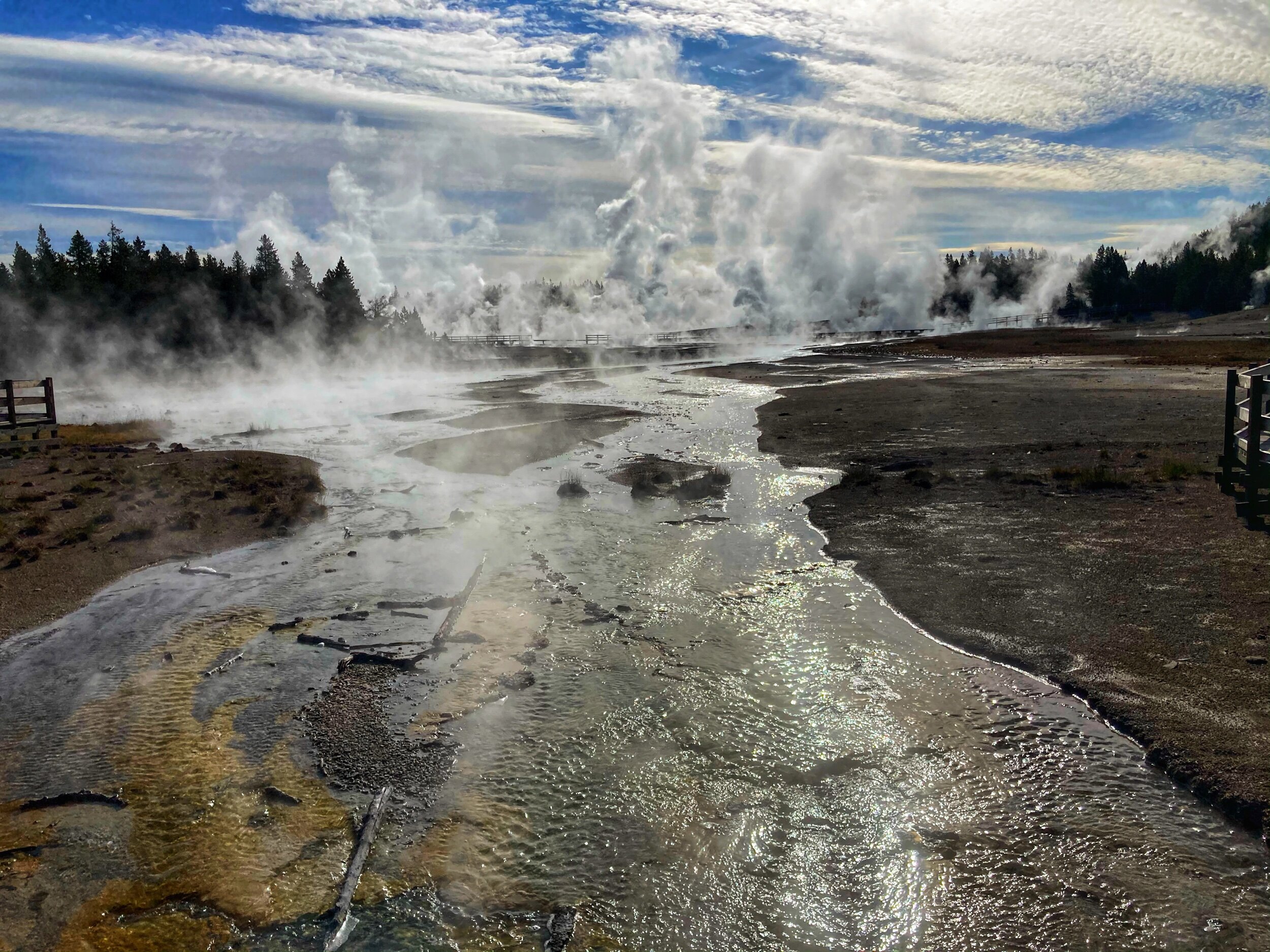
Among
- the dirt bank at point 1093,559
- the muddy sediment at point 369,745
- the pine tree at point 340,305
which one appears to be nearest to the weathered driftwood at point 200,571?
the muddy sediment at point 369,745

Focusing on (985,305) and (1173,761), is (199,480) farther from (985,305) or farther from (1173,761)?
(985,305)

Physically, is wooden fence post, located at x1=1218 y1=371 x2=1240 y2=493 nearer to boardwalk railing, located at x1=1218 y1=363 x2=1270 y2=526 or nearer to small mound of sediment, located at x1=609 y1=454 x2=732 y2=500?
boardwalk railing, located at x1=1218 y1=363 x2=1270 y2=526

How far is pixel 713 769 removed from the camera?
668cm

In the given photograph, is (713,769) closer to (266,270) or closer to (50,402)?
(50,402)

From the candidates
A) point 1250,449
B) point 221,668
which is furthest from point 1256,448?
point 221,668

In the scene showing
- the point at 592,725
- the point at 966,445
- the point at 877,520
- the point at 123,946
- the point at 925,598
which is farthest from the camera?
the point at 966,445

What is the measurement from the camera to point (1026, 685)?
7832 millimetres

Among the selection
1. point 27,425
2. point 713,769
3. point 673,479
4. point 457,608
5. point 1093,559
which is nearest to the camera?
point 713,769

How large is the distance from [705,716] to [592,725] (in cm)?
99

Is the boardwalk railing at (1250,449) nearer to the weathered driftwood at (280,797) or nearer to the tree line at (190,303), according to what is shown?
the weathered driftwood at (280,797)

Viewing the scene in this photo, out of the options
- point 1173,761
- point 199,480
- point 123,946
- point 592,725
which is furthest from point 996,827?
point 199,480

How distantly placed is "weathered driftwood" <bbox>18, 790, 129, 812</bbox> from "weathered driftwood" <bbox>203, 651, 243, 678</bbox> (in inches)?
85.4

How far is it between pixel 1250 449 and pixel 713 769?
31.5ft

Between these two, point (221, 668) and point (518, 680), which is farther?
point (221, 668)
